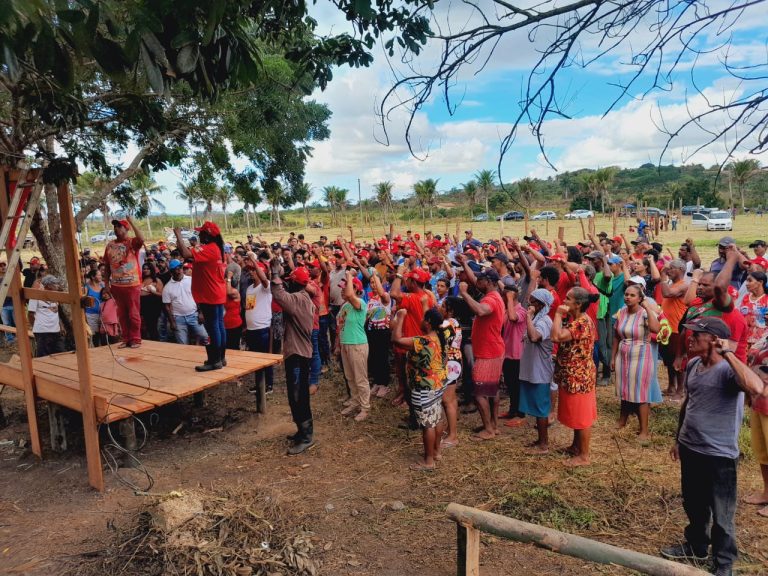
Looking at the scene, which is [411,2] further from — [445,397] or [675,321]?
[675,321]

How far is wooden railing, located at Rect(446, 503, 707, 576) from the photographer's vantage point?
2498 mm

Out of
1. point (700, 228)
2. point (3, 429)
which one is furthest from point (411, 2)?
point (700, 228)

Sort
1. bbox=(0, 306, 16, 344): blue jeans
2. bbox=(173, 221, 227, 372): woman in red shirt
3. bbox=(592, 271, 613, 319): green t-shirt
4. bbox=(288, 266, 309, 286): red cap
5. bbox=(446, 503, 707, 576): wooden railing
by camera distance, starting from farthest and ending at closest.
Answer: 1. bbox=(0, 306, 16, 344): blue jeans
2. bbox=(592, 271, 613, 319): green t-shirt
3. bbox=(288, 266, 309, 286): red cap
4. bbox=(173, 221, 227, 372): woman in red shirt
5. bbox=(446, 503, 707, 576): wooden railing

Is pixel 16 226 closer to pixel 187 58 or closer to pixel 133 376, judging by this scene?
pixel 133 376

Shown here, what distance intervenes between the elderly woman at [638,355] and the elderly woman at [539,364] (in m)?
0.82

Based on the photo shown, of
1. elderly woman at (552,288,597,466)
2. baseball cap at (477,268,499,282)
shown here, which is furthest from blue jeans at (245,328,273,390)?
elderly woman at (552,288,597,466)

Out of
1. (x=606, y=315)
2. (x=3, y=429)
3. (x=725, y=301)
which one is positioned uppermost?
(x=725, y=301)

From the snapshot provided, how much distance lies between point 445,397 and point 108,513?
3301 millimetres

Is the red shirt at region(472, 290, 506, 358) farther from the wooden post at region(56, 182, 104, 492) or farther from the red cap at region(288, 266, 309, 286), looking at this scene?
the wooden post at region(56, 182, 104, 492)

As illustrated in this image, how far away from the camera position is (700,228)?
36.2 metres

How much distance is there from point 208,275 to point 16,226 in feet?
5.78

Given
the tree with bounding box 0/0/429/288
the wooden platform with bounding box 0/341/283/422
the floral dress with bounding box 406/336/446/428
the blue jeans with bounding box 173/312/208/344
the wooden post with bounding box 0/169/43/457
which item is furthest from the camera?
the blue jeans with bounding box 173/312/208/344

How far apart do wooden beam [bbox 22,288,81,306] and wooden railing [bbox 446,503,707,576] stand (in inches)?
144

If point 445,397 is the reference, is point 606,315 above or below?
above
